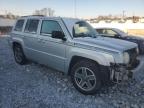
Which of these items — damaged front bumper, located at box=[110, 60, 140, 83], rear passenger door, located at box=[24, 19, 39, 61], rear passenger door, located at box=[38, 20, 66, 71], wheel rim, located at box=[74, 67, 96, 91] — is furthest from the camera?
rear passenger door, located at box=[24, 19, 39, 61]

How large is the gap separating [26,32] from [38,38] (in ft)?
3.11

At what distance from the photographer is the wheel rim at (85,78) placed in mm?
4866

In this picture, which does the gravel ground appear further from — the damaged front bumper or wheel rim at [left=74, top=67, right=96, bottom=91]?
the damaged front bumper

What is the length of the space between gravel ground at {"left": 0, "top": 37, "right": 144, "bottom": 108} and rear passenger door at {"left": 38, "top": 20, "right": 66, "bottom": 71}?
562 mm

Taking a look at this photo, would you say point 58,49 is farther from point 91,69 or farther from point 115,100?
point 115,100

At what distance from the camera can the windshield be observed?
5597 mm

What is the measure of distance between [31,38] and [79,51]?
226 centimetres

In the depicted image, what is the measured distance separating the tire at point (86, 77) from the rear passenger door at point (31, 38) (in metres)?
1.83

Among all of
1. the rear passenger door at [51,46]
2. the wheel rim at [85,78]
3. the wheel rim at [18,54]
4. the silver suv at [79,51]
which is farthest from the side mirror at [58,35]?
the wheel rim at [18,54]

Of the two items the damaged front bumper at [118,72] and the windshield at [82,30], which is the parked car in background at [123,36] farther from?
the damaged front bumper at [118,72]

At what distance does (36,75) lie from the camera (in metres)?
6.51

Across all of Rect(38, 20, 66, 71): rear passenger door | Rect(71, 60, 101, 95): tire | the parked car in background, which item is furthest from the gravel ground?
the parked car in background

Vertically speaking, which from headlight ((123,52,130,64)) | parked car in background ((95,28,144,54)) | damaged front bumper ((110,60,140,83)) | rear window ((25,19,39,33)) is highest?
rear window ((25,19,39,33))

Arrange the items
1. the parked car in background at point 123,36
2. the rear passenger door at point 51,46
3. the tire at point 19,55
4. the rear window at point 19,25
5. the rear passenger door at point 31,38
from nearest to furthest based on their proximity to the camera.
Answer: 1. the rear passenger door at point 51,46
2. the rear passenger door at point 31,38
3. the rear window at point 19,25
4. the tire at point 19,55
5. the parked car in background at point 123,36
